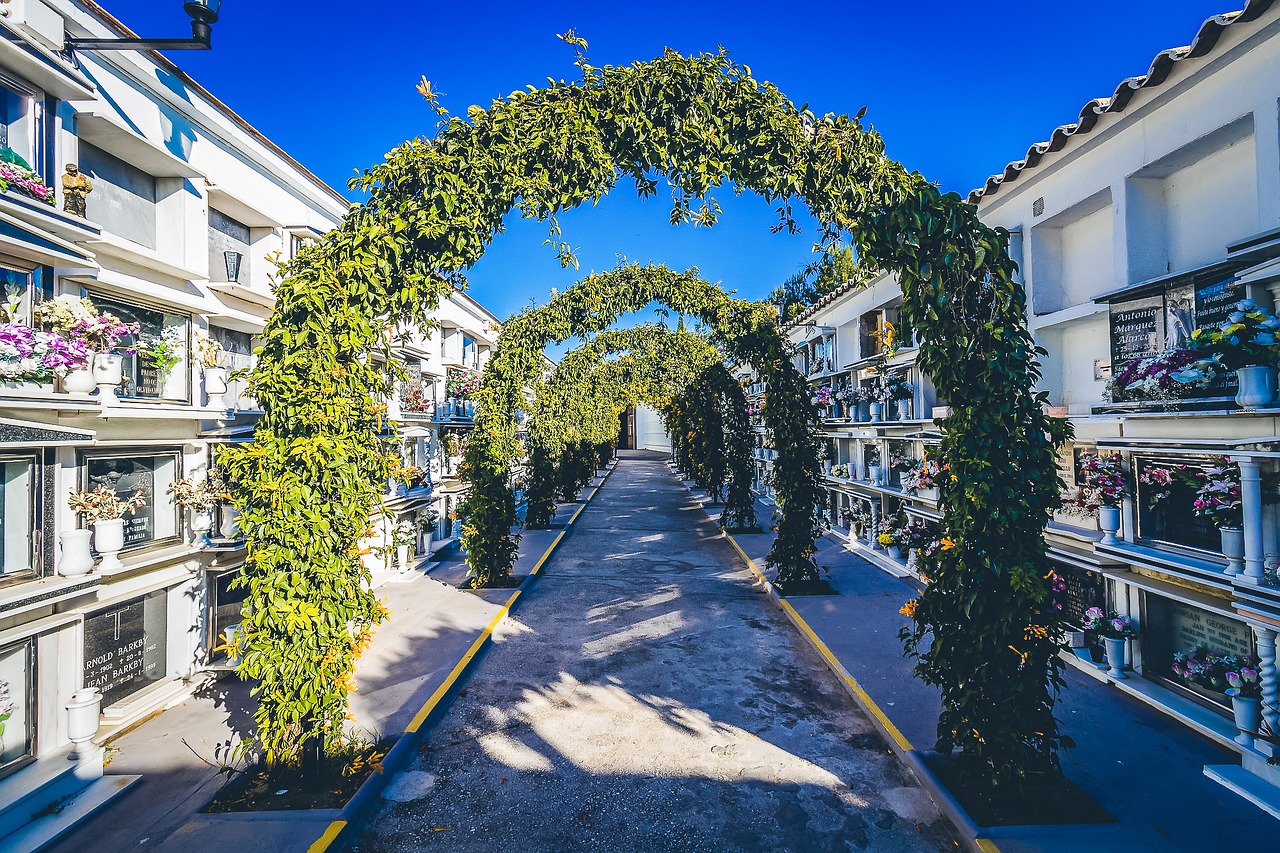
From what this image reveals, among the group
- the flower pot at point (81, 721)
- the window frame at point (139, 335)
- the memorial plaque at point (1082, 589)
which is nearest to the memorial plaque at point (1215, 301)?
the memorial plaque at point (1082, 589)

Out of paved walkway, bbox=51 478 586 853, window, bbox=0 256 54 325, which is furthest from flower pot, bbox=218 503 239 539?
window, bbox=0 256 54 325

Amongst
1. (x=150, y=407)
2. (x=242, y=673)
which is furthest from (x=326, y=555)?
(x=150, y=407)

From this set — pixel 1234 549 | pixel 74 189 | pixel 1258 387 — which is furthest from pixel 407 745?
pixel 1258 387

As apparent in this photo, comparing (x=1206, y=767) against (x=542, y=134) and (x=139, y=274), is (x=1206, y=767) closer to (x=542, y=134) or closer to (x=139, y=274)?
(x=542, y=134)

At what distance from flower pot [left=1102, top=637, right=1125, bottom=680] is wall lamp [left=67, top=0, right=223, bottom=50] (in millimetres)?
12492

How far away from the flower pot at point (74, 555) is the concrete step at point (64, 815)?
2.21m

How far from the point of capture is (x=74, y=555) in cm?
657

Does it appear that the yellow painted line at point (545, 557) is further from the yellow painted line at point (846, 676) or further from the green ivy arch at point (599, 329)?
the yellow painted line at point (846, 676)

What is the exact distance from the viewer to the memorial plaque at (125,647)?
736 centimetres

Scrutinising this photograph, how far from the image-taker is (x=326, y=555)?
17.4ft

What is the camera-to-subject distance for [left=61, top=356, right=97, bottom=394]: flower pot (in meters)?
6.54

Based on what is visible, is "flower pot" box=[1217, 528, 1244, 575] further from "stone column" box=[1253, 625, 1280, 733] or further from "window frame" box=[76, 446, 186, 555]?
"window frame" box=[76, 446, 186, 555]

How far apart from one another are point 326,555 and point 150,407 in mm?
4551

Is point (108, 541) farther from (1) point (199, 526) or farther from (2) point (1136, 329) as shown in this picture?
(2) point (1136, 329)
